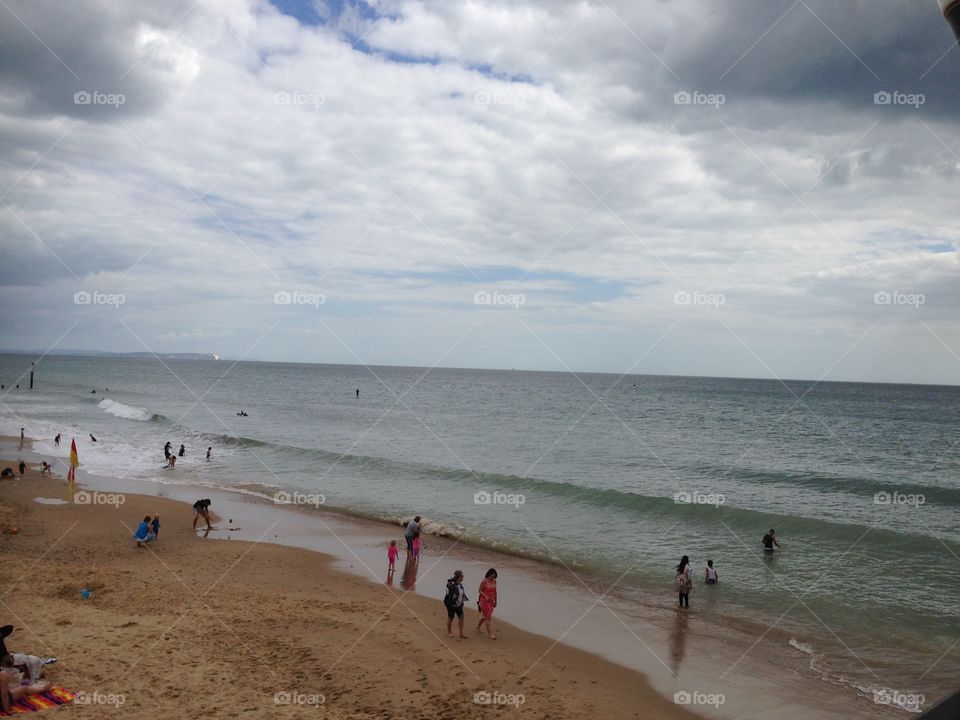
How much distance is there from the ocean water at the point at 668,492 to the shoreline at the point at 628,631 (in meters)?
0.83

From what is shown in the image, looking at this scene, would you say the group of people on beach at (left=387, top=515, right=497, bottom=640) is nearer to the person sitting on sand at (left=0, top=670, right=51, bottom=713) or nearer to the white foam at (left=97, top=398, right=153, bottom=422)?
the person sitting on sand at (left=0, top=670, right=51, bottom=713)

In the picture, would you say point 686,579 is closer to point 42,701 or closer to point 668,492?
point 42,701

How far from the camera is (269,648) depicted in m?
13.2

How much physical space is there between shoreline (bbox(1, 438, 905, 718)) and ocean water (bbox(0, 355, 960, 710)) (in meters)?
0.83

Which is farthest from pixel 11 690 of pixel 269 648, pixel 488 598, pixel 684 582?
pixel 684 582

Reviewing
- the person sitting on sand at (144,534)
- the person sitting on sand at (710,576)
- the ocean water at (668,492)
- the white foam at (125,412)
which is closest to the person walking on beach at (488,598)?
the ocean water at (668,492)

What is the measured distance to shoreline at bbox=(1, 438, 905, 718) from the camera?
12.5m

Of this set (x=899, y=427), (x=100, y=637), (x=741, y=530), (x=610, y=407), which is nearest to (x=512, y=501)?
(x=741, y=530)

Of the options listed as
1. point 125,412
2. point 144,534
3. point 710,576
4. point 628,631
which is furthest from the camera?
point 125,412

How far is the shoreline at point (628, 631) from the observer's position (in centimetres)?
1252

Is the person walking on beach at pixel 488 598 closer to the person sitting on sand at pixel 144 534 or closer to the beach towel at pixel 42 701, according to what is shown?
the beach towel at pixel 42 701

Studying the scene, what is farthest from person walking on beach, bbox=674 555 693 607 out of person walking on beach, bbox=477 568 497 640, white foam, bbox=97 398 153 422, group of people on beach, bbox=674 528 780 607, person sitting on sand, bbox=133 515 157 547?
white foam, bbox=97 398 153 422

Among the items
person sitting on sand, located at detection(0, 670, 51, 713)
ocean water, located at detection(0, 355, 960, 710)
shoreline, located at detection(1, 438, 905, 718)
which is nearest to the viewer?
person sitting on sand, located at detection(0, 670, 51, 713)

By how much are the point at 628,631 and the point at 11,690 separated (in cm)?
1224
